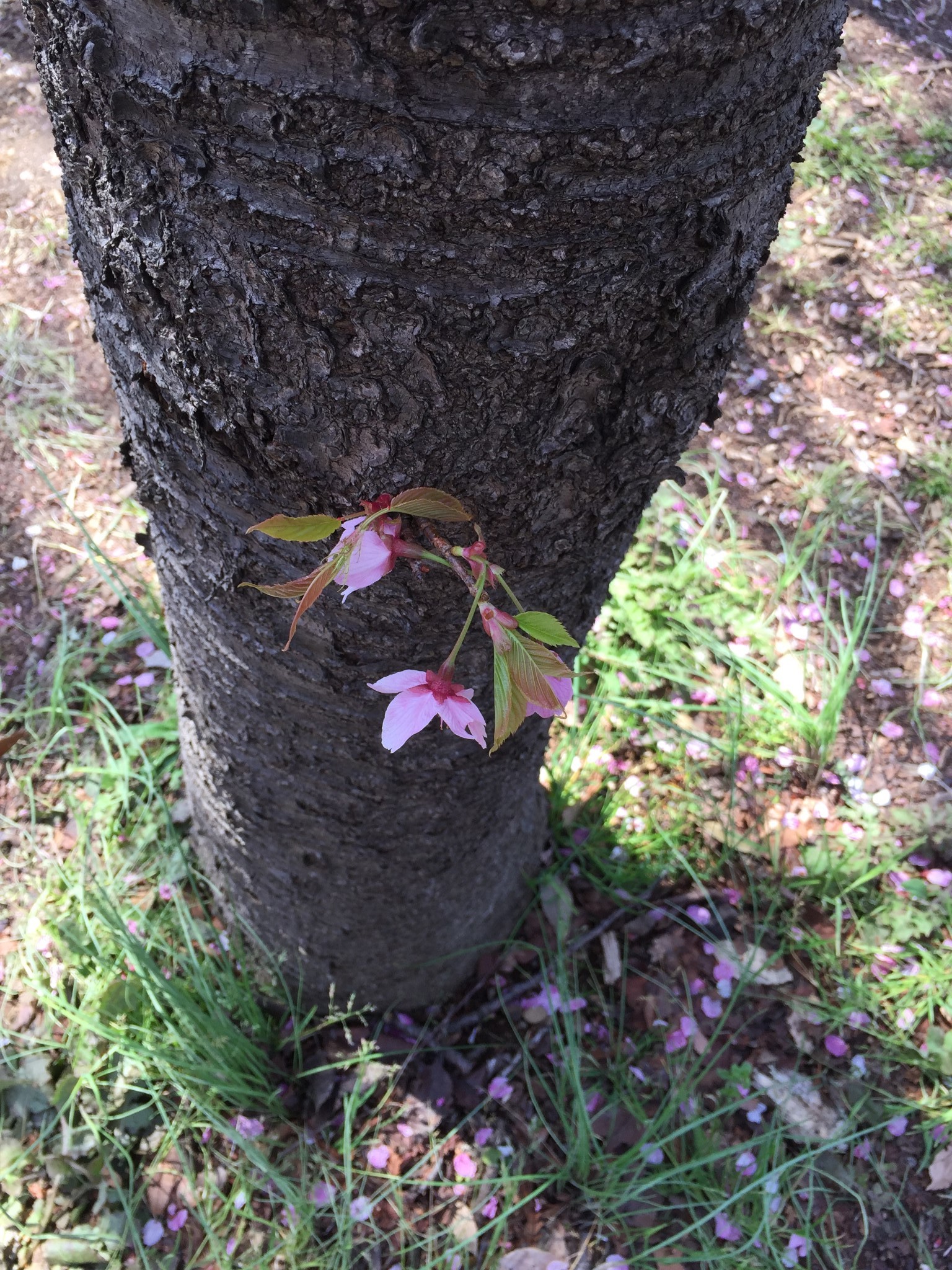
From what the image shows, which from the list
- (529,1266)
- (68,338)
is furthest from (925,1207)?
(68,338)

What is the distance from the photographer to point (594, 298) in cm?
63

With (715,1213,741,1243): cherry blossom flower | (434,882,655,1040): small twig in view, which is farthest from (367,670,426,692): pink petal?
(715,1213,741,1243): cherry blossom flower

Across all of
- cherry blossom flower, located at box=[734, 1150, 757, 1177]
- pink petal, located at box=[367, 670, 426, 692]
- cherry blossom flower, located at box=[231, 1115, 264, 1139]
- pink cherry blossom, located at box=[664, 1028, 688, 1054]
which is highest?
pink petal, located at box=[367, 670, 426, 692]

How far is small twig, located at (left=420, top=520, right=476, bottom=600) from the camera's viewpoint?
1.82 feet

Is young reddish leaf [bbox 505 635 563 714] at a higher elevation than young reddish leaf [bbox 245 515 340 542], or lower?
lower

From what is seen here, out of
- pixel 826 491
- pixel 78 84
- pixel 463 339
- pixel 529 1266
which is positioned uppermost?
pixel 78 84

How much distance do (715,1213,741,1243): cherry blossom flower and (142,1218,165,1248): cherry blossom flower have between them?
1.03 meters

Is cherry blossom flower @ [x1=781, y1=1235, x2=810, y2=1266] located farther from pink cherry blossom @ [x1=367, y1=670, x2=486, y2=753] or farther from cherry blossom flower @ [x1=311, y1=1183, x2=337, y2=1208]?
pink cherry blossom @ [x1=367, y1=670, x2=486, y2=753]

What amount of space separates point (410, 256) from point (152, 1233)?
69.9 inches

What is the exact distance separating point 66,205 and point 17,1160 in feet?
5.51

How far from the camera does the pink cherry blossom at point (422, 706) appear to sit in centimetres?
62

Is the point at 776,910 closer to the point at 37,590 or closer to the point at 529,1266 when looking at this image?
the point at 529,1266

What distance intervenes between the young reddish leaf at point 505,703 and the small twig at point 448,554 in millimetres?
49

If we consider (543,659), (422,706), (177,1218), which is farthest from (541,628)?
(177,1218)
